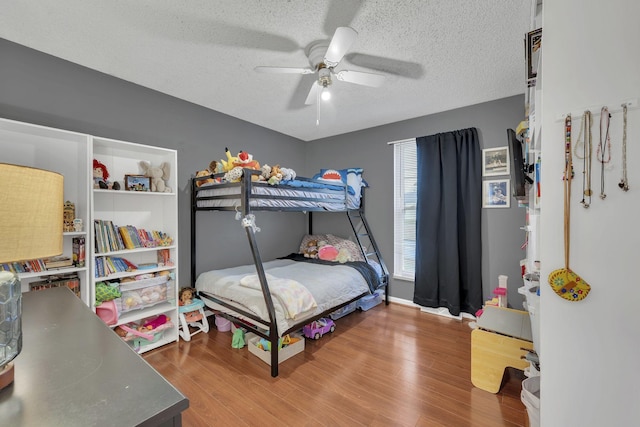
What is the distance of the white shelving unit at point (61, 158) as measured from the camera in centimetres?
190

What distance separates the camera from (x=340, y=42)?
60.9 inches

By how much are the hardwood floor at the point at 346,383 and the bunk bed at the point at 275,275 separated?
10.7 inches

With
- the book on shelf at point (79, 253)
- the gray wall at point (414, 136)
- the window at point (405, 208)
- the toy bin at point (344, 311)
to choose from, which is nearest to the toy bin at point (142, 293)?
the book on shelf at point (79, 253)

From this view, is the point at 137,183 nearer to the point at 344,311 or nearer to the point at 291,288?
the point at 291,288

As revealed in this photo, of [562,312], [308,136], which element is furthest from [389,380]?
[308,136]

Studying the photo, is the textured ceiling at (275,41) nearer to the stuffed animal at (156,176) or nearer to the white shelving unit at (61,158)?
the white shelving unit at (61,158)

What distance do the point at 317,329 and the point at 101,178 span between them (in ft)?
7.73

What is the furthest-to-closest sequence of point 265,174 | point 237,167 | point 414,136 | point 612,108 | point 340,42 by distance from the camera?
point 414,136
point 265,174
point 237,167
point 340,42
point 612,108

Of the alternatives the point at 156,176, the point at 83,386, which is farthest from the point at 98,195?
the point at 83,386

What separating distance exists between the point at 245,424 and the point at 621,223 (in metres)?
1.99

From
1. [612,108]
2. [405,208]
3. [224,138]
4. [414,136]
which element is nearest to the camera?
[612,108]

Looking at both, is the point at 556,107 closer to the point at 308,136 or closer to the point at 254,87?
the point at 254,87

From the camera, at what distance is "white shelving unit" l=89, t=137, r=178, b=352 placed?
2.33 m

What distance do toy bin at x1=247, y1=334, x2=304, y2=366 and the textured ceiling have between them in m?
2.33
